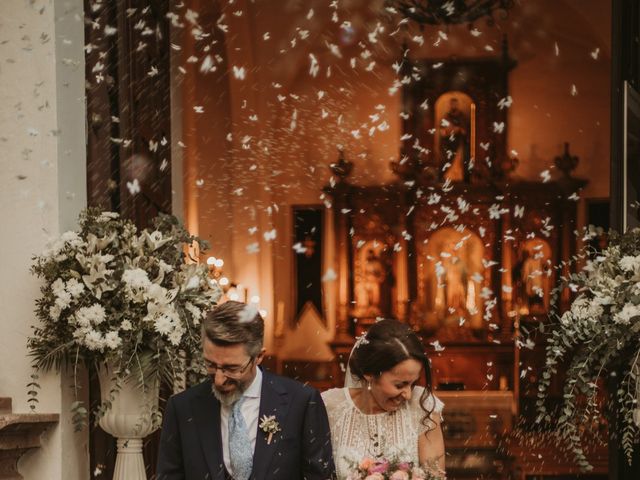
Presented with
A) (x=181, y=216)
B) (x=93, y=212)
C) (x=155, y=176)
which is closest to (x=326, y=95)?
(x=181, y=216)

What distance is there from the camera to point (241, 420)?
9.79ft

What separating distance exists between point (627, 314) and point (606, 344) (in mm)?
255

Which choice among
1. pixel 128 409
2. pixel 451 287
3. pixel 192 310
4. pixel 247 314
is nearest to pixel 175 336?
pixel 192 310

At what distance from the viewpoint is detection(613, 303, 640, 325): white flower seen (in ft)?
14.2

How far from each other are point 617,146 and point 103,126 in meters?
2.68

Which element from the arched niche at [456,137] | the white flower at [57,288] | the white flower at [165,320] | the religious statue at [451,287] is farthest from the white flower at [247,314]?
the arched niche at [456,137]

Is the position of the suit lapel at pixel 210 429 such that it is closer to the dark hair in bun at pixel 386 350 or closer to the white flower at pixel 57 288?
the dark hair in bun at pixel 386 350

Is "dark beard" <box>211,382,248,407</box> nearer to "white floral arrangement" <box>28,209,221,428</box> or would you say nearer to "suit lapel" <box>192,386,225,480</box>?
"suit lapel" <box>192,386,225,480</box>

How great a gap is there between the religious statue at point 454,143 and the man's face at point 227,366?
387 inches

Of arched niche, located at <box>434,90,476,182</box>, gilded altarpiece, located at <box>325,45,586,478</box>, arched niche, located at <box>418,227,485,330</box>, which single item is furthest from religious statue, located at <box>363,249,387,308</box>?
arched niche, located at <box>434,90,476,182</box>

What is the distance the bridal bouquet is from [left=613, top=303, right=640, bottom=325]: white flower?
1736mm

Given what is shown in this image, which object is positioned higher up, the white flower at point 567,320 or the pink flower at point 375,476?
the white flower at point 567,320

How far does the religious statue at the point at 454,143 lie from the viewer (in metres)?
12.5

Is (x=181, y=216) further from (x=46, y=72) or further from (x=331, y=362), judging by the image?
(x=331, y=362)
